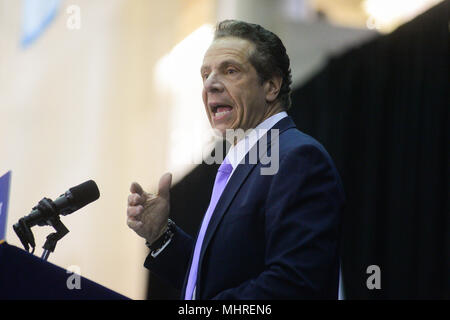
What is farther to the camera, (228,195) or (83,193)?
(83,193)

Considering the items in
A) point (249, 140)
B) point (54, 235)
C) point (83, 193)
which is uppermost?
point (249, 140)

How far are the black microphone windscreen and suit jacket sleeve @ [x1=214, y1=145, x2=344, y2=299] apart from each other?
534 millimetres

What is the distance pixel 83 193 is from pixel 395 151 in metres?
3.00

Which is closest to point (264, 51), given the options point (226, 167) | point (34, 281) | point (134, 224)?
point (226, 167)

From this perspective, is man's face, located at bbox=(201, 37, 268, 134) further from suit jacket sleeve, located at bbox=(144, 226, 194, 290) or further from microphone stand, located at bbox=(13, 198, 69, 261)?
microphone stand, located at bbox=(13, 198, 69, 261)

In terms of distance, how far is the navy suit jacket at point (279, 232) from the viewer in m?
1.60

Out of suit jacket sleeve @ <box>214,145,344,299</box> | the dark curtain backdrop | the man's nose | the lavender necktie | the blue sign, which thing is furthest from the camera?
the dark curtain backdrop

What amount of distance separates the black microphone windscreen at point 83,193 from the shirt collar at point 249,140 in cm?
38

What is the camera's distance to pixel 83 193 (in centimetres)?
202

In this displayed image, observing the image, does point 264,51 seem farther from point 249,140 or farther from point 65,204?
point 65,204

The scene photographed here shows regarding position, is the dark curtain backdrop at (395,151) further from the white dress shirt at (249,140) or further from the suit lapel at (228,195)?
the suit lapel at (228,195)

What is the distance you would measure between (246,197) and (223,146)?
443 cm

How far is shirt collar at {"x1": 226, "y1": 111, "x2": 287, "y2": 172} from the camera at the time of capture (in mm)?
1940

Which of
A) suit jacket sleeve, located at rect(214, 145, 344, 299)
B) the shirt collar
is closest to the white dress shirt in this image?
the shirt collar
